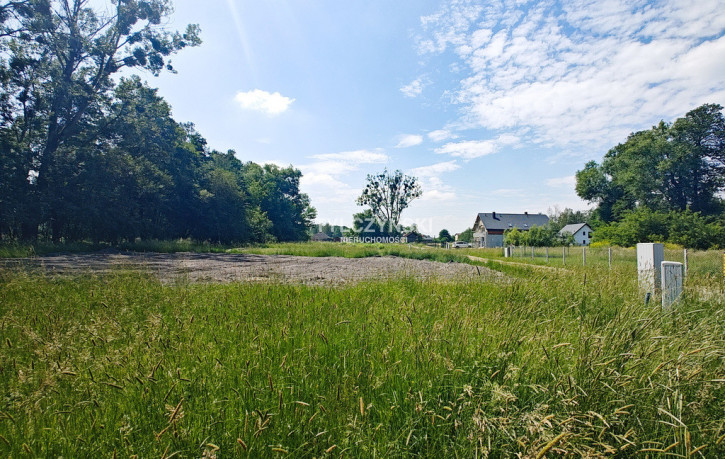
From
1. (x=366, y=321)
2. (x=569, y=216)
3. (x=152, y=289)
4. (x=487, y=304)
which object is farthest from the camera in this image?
(x=569, y=216)

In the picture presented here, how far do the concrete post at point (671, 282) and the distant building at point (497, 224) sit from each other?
61.2m

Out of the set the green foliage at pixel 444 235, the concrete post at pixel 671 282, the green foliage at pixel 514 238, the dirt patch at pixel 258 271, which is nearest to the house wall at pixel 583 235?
the green foliage at pixel 444 235

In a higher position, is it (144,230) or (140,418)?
(144,230)

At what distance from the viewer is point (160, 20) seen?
21.5m

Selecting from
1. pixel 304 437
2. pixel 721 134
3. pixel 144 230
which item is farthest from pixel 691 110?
pixel 144 230

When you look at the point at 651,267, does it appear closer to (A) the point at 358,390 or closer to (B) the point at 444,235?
(A) the point at 358,390

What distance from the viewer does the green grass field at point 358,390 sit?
5.06 ft

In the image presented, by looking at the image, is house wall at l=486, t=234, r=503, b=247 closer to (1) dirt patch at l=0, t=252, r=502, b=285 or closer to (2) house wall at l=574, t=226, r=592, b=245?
(2) house wall at l=574, t=226, r=592, b=245

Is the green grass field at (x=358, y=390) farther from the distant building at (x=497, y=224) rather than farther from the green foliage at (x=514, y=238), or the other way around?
the distant building at (x=497, y=224)

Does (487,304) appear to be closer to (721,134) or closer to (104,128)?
(104,128)

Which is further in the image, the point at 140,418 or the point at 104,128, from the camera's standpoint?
the point at 104,128

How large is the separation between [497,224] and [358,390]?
70980 mm

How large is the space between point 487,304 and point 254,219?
40531 millimetres

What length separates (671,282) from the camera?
4133 mm
